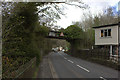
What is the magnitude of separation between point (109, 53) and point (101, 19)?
409 inches

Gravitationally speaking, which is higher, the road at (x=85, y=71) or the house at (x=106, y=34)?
the house at (x=106, y=34)

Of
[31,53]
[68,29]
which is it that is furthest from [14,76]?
[31,53]

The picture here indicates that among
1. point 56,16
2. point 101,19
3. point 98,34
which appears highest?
point 56,16

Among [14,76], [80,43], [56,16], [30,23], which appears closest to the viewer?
[14,76]

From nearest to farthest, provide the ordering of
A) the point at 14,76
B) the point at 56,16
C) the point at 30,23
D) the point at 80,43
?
the point at 14,76, the point at 80,43, the point at 56,16, the point at 30,23

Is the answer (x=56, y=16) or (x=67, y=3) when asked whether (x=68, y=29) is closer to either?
(x=67, y=3)

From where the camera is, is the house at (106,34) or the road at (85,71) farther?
the road at (85,71)

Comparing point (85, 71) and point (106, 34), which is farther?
point (85, 71)

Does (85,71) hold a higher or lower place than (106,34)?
lower

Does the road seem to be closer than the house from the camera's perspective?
No

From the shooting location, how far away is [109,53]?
40.0 feet

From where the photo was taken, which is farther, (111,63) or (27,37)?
(111,63)

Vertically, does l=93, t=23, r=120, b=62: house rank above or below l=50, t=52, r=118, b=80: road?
above

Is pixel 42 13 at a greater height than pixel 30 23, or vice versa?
pixel 42 13
